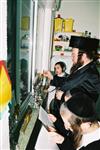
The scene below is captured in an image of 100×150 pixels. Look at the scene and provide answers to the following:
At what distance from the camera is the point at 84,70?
7.18 feet

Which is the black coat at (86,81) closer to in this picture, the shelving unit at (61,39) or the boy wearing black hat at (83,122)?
the boy wearing black hat at (83,122)

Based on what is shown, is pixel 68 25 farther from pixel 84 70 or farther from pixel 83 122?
pixel 83 122

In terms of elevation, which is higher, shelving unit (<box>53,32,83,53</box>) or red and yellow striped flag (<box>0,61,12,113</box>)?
shelving unit (<box>53,32,83,53</box>)

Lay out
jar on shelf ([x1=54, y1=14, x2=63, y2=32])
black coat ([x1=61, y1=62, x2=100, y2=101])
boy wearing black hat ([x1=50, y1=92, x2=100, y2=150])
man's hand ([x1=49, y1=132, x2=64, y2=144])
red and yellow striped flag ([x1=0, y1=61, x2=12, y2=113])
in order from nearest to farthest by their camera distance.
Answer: red and yellow striped flag ([x1=0, y1=61, x2=12, y2=113])
boy wearing black hat ([x1=50, y1=92, x2=100, y2=150])
man's hand ([x1=49, y1=132, x2=64, y2=144])
black coat ([x1=61, y1=62, x2=100, y2=101])
jar on shelf ([x1=54, y1=14, x2=63, y2=32])

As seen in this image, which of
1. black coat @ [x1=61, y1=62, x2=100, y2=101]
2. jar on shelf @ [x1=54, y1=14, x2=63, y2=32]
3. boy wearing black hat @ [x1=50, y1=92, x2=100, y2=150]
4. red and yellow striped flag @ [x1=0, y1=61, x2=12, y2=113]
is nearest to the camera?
red and yellow striped flag @ [x1=0, y1=61, x2=12, y2=113]

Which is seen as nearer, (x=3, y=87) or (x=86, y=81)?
(x=3, y=87)

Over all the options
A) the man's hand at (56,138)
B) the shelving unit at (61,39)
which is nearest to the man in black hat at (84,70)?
the man's hand at (56,138)

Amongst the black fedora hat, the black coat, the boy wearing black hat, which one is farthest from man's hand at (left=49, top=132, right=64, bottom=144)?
the black fedora hat

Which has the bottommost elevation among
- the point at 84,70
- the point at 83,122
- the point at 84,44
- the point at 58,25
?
the point at 83,122

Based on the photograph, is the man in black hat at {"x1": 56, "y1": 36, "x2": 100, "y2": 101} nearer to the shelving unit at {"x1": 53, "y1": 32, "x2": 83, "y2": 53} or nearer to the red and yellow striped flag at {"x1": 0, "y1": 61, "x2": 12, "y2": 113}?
the red and yellow striped flag at {"x1": 0, "y1": 61, "x2": 12, "y2": 113}

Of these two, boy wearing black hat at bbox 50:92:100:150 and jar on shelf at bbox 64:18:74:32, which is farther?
jar on shelf at bbox 64:18:74:32

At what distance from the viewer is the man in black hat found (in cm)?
219

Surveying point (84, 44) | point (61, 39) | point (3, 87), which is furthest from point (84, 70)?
point (61, 39)

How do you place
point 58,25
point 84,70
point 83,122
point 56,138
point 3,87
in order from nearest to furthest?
point 3,87
point 83,122
point 56,138
point 84,70
point 58,25
